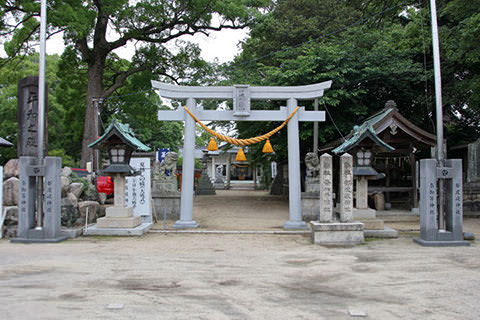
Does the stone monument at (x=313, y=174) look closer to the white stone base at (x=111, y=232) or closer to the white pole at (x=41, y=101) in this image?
the white stone base at (x=111, y=232)

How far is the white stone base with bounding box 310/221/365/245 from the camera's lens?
9.16 m

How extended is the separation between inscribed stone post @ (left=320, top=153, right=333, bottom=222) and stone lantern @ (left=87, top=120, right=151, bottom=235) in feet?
17.2

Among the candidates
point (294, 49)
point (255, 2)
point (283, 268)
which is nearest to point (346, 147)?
point (283, 268)

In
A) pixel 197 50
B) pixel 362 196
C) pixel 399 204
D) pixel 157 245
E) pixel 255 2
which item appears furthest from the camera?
pixel 197 50

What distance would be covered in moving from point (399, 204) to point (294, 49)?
30.8 ft

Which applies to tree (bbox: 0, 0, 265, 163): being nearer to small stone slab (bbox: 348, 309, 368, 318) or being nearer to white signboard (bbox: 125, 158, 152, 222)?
white signboard (bbox: 125, 158, 152, 222)

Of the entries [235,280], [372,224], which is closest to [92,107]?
[372,224]

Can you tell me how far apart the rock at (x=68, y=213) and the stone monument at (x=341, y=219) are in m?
7.56

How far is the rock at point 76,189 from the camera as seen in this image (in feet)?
41.2

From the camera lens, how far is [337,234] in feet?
30.2

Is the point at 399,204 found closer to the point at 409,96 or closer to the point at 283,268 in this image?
the point at 409,96

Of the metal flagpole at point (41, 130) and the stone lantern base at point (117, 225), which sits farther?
the stone lantern base at point (117, 225)

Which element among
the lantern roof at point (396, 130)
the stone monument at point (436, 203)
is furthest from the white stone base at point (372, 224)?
the lantern roof at point (396, 130)

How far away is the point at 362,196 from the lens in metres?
10.2
